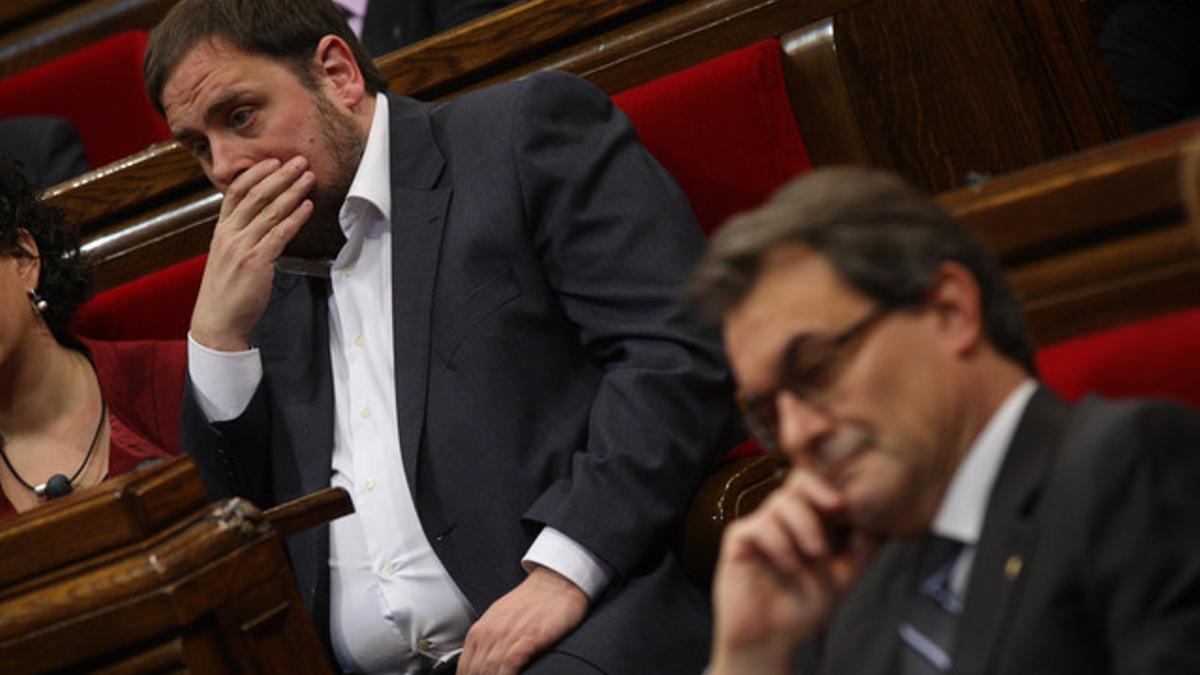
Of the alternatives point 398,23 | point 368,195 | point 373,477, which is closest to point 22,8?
point 398,23

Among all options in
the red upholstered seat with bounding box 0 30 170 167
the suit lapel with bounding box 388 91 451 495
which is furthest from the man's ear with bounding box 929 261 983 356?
the red upholstered seat with bounding box 0 30 170 167

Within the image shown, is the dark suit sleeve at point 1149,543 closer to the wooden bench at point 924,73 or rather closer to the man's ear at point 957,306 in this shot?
the man's ear at point 957,306

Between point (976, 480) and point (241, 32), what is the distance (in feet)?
2.91

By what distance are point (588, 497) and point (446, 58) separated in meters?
0.60

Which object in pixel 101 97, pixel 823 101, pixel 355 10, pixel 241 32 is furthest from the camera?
pixel 101 97

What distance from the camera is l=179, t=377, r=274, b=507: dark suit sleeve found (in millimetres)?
1393

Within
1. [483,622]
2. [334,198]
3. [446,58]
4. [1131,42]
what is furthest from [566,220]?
[1131,42]

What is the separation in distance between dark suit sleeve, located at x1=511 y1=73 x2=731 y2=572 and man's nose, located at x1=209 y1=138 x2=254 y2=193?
0.23 meters

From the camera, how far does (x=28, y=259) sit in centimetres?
158

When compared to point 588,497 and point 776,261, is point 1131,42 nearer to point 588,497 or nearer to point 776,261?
point 588,497

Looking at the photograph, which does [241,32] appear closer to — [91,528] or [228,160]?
[228,160]

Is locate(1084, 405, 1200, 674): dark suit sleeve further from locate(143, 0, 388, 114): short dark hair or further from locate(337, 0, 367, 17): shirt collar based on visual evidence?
locate(337, 0, 367, 17): shirt collar

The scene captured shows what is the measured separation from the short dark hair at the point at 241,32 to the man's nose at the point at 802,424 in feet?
2.61

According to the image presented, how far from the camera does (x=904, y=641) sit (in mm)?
735
